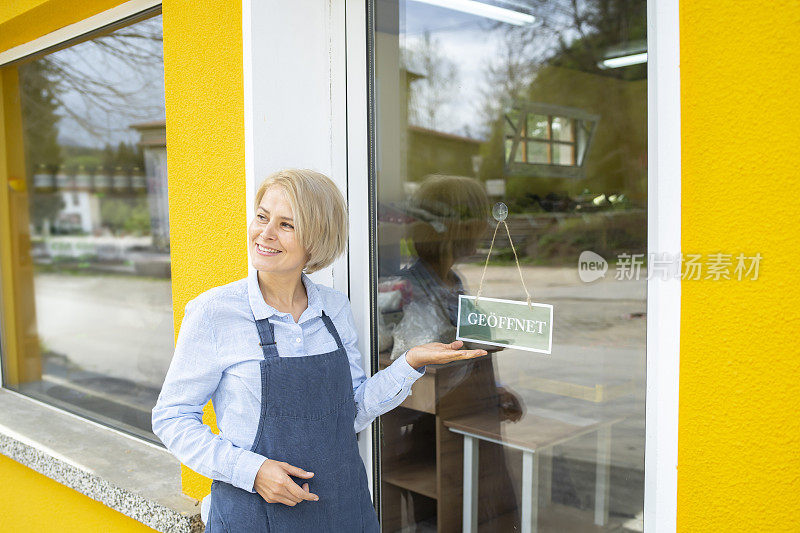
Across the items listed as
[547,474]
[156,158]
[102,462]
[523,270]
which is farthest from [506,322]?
[156,158]

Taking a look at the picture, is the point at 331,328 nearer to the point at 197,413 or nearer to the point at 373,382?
the point at 373,382

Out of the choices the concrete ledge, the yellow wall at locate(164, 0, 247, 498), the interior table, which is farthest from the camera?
the concrete ledge

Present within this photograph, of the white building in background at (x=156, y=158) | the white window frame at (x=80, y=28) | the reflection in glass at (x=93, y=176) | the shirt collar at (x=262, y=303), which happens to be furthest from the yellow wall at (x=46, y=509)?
the white window frame at (x=80, y=28)

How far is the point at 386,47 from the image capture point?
75.9 inches

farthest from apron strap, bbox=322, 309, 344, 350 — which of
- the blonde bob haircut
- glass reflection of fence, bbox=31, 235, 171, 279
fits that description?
glass reflection of fence, bbox=31, 235, 171, 279

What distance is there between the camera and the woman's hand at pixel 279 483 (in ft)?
4.45

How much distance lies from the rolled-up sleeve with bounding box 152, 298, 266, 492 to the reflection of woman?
0.66 meters

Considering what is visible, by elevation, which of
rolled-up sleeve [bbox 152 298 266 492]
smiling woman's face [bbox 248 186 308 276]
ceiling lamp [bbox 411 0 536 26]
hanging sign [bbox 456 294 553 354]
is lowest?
rolled-up sleeve [bbox 152 298 266 492]

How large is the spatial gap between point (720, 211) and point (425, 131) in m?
1.32

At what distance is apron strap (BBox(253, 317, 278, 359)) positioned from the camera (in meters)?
1.43

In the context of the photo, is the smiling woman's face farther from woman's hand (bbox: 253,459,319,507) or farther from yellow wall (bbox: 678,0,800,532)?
yellow wall (bbox: 678,0,800,532)

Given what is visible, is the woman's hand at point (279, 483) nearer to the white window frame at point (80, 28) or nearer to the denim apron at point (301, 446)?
the denim apron at point (301, 446)

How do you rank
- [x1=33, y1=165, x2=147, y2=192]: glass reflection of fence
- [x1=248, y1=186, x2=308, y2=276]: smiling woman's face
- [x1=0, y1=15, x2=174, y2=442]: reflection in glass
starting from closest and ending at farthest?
[x1=248, y1=186, x2=308, y2=276]: smiling woman's face
[x1=0, y1=15, x2=174, y2=442]: reflection in glass
[x1=33, y1=165, x2=147, y2=192]: glass reflection of fence

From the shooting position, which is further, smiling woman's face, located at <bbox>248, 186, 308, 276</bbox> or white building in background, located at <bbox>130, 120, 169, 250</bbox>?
white building in background, located at <bbox>130, 120, 169, 250</bbox>
